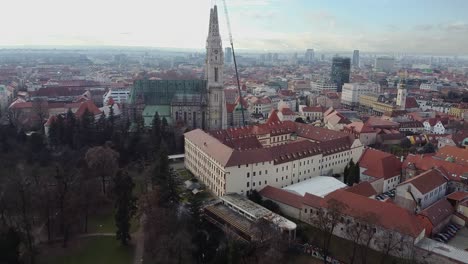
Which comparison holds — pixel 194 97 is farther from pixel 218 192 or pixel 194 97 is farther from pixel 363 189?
pixel 363 189

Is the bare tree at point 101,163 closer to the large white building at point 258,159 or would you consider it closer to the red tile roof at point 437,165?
the large white building at point 258,159

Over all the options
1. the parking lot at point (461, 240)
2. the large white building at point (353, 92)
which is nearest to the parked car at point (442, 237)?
the parking lot at point (461, 240)

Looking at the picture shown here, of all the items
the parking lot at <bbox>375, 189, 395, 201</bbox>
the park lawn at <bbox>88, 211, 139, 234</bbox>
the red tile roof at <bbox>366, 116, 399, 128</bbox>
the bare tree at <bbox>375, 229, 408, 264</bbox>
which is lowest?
the park lawn at <bbox>88, 211, 139, 234</bbox>

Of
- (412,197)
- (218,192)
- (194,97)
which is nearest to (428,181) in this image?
(412,197)

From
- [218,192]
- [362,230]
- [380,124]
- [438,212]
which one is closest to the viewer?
[362,230]

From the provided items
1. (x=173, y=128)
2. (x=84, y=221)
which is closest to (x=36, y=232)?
(x=84, y=221)

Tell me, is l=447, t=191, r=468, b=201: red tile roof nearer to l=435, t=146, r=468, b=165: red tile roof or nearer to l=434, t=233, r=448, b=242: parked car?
l=434, t=233, r=448, b=242: parked car

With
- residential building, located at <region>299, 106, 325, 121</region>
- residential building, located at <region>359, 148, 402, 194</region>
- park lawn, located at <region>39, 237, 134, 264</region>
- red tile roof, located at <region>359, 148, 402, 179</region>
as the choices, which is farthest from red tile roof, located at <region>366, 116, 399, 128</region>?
park lawn, located at <region>39, 237, 134, 264</region>
